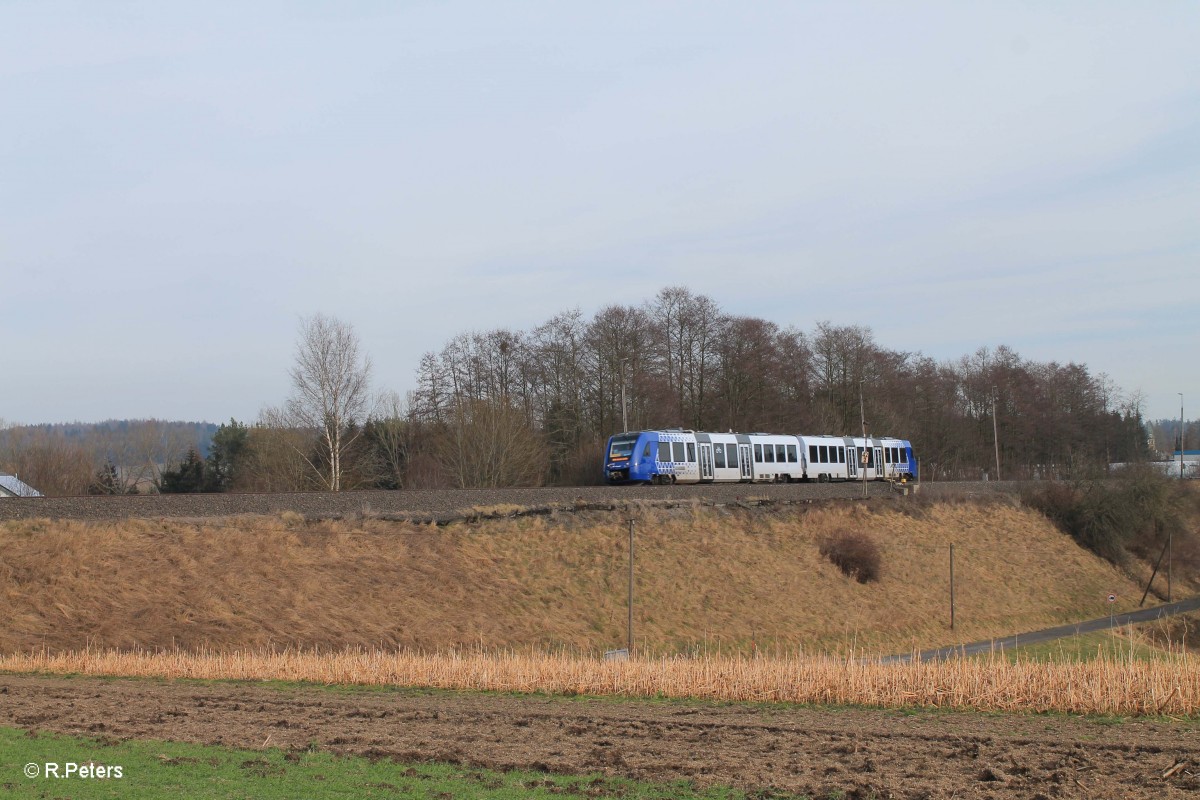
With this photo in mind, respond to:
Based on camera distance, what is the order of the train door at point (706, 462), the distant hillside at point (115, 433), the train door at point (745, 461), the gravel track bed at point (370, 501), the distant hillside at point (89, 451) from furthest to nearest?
1. the distant hillside at point (115, 433)
2. the distant hillside at point (89, 451)
3. the train door at point (745, 461)
4. the train door at point (706, 462)
5. the gravel track bed at point (370, 501)

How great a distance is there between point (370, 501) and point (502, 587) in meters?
6.02

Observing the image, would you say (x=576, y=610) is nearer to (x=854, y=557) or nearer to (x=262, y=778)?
(x=854, y=557)

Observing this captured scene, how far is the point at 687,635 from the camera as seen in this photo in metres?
32.7

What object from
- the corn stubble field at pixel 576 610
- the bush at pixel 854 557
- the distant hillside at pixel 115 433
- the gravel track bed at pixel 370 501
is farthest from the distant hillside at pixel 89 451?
the bush at pixel 854 557

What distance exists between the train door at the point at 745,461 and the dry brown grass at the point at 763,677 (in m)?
31.9

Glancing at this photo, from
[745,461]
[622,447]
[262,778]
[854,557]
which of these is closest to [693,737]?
[262,778]

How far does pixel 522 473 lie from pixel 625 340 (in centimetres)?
1580

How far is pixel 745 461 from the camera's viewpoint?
168 ft

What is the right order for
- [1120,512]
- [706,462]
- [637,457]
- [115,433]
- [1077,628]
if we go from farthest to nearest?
[115,433]
[1120,512]
[706,462]
[637,457]
[1077,628]

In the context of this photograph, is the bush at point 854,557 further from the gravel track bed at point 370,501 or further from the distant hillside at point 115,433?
the distant hillside at point 115,433

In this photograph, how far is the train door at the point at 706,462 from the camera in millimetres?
48344

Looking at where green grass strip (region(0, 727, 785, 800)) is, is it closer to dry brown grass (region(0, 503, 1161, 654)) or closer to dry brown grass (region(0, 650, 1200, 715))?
dry brown grass (region(0, 650, 1200, 715))

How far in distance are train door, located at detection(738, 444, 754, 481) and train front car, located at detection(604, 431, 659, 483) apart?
6.87 m

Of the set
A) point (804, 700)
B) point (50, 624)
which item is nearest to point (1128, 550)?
point (804, 700)
